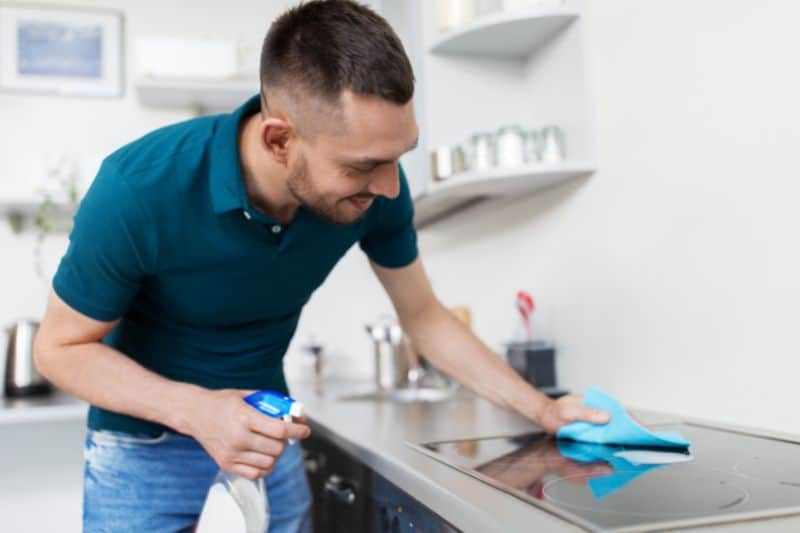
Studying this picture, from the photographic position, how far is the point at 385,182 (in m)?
0.95

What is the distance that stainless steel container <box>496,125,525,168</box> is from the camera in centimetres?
156

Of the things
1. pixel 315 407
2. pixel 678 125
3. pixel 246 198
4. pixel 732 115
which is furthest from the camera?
pixel 315 407

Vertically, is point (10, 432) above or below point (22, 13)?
below

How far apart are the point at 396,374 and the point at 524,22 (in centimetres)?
108

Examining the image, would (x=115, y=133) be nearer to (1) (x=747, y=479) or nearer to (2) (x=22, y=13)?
(2) (x=22, y=13)

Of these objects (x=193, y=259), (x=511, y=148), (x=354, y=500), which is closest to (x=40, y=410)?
(x=354, y=500)

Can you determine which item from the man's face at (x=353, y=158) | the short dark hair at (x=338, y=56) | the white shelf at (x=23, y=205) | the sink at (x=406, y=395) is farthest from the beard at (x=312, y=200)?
the white shelf at (x=23, y=205)

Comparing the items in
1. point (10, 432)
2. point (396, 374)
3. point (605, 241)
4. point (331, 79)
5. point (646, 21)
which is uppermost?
point (646, 21)

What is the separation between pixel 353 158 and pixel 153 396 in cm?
38

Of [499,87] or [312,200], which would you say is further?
[499,87]

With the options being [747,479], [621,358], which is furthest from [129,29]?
[747,479]

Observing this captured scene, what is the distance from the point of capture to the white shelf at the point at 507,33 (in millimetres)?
1521

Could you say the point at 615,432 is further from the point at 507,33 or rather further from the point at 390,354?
the point at 390,354

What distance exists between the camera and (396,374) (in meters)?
2.18
